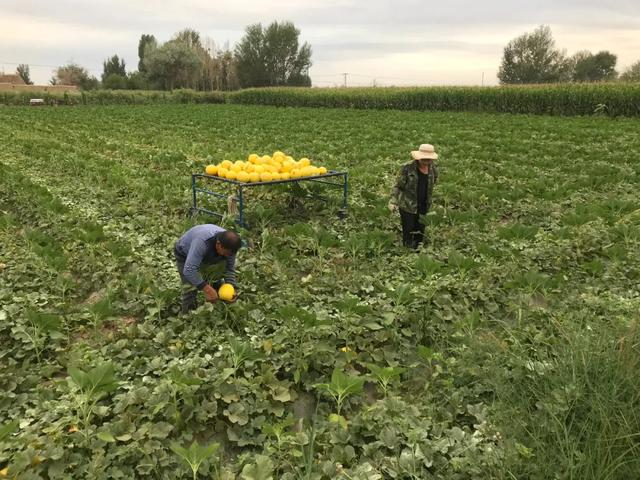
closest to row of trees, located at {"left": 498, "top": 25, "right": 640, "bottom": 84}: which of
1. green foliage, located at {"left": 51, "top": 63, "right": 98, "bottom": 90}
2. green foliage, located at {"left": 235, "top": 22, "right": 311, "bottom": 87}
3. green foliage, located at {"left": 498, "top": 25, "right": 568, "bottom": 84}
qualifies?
green foliage, located at {"left": 498, "top": 25, "right": 568, "bottom": 84}

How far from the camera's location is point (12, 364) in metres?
3.98

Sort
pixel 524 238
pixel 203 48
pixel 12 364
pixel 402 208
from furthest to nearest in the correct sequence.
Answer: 1. pixel 203 48
2. pixel 402 208
3. pixel 524 238
4. pixel 12 364

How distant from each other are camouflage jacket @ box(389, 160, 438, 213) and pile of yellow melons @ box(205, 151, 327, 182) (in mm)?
1689

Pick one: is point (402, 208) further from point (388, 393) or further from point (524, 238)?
point (388, 393)

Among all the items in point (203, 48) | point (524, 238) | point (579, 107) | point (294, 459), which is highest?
point (203, 48)

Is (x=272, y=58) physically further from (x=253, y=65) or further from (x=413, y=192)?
(x=413, y=192)

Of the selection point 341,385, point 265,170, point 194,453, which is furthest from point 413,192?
point 194,453

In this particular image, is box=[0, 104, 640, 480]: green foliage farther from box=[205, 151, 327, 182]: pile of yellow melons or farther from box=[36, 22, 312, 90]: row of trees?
box=[36, 22, 312, 90]: row of trees

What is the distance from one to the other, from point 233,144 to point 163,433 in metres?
15.3

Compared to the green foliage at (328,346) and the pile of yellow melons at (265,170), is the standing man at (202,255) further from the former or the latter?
the pile of yellow melons at (265,170)

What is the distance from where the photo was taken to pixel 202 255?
181 inches

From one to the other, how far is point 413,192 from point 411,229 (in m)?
0.49

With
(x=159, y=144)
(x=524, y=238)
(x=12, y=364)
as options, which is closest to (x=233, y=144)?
(x=159, y=144)

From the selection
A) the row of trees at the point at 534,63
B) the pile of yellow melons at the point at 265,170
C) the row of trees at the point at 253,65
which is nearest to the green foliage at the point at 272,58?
the row of trees at the point at 253,65
